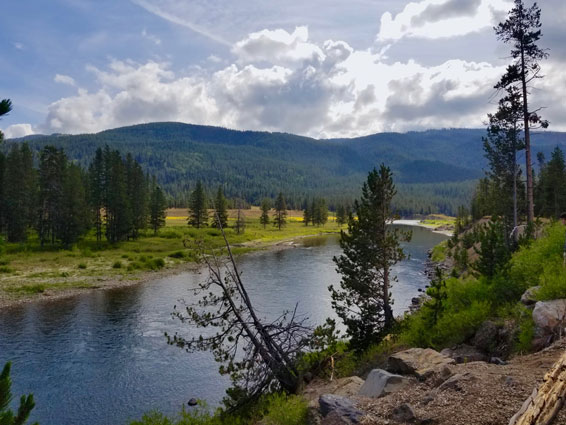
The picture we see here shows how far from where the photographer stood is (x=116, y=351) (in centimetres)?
2914

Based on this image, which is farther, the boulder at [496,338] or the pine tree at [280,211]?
the pine tree at [280,211]

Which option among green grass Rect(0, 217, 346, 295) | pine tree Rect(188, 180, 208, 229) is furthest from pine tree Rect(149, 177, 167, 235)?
pine tree Rect(188, 180, 208, 229)

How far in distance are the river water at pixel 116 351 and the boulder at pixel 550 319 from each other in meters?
16.7

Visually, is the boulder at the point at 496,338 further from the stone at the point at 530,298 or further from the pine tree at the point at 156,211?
the pine tree at the point at 156,211

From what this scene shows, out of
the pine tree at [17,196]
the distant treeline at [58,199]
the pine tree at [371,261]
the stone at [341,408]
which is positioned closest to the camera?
the stone at [341,408]

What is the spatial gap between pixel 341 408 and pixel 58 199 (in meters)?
74.4

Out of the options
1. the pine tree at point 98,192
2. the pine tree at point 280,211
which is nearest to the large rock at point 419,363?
the pine tree at point 98,192

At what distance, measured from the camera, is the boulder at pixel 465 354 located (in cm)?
1382

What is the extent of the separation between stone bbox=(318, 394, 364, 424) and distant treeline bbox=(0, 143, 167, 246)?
67903 millimetres

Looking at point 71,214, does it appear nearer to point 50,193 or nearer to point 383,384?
point 50,193

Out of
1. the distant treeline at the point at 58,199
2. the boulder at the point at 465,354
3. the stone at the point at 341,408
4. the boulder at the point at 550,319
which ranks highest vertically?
the distant treeline at the point at 58,199

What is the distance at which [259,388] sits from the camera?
1558 cm

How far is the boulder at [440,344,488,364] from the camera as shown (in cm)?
1382

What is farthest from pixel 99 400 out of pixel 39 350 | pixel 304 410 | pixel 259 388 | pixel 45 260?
pixel 45 260
